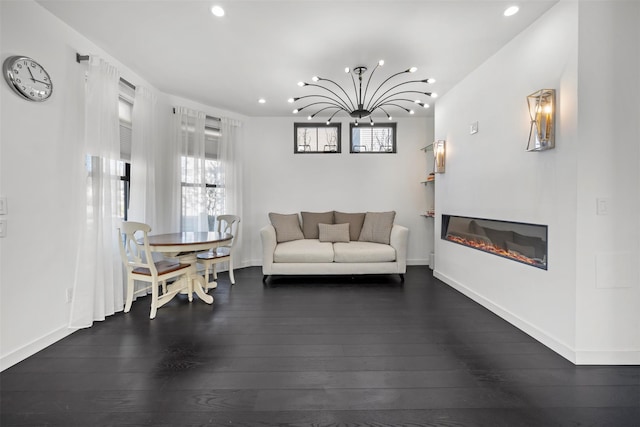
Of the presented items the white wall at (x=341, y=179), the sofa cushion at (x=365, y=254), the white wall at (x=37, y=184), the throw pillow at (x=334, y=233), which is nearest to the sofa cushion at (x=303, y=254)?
the sofa cushion at (x=365, y=254)

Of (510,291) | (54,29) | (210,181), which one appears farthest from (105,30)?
(510,291)

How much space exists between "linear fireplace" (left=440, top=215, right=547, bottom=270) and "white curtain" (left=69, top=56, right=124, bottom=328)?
3.87 metres

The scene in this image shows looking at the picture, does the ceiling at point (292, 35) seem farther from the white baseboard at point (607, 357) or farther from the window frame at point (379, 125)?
the white baseboard at point (607, 357)

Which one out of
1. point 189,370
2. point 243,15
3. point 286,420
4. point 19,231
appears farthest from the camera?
point 243,15

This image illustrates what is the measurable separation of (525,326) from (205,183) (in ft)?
14.0

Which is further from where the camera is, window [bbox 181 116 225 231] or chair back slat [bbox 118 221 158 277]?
window [bbox 181 116 225 231]

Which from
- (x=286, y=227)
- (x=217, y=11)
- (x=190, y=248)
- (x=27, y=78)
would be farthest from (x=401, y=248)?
(x=27, y=78)

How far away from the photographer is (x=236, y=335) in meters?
2.31

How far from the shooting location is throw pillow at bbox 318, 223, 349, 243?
4.37 metres

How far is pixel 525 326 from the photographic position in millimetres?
2334

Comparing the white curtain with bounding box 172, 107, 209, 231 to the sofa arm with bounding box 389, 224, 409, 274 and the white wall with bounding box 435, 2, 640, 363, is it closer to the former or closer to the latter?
the sofa arm with bounding box 389, 224, 409, 274

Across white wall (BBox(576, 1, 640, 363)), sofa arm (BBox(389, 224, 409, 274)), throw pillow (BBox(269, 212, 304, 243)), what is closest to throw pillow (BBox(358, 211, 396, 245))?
sofa arm (BBox(389, 224, 409, 274))

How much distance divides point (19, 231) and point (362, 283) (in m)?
3.48

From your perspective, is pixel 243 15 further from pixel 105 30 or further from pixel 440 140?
pixel 440 140
